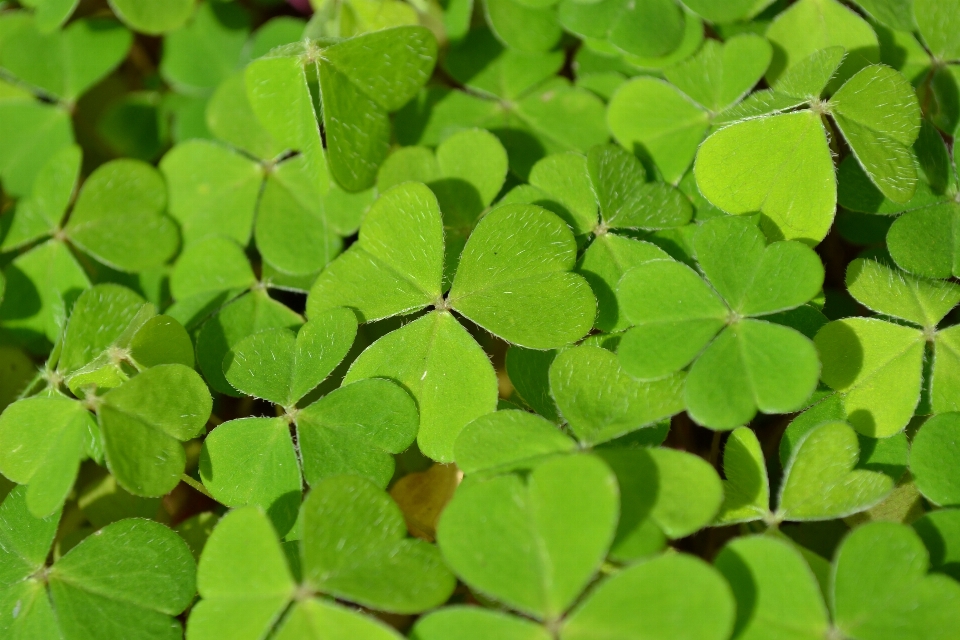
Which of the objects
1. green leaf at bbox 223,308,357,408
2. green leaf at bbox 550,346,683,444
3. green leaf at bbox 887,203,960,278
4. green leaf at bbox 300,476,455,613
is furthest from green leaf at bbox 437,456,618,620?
green leaf at bbox 887,203,960,278

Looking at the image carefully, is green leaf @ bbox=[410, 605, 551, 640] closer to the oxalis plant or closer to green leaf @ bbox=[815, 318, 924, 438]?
the oxalis plant

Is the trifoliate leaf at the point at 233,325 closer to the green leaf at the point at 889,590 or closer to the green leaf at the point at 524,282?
the green leaf at the point at 524,282

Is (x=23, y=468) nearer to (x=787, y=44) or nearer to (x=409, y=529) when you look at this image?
(x=409, y=529)

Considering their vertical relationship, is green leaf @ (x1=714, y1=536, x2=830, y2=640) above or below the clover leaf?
below

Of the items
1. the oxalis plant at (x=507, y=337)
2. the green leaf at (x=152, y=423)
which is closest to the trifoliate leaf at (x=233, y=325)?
the oxalis plant at (x=507, y=337)

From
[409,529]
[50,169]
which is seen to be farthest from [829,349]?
[50,169]

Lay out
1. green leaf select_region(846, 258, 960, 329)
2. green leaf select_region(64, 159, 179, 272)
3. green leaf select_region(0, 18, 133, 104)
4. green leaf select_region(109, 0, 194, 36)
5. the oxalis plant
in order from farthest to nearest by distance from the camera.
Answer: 1. green leaf select_region(0, 18, 133, 104)
2. green leaf select_region(109, 0, 194, 36)
3. green leaf select_region(64, 159, 179, 272)
4. green leaf select_region(846, 258, 960, 329)
5. the oxalis plant
